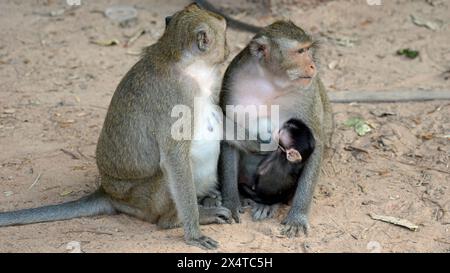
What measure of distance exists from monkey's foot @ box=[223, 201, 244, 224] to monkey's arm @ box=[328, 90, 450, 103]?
7.01 feet

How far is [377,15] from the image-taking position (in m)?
9.08

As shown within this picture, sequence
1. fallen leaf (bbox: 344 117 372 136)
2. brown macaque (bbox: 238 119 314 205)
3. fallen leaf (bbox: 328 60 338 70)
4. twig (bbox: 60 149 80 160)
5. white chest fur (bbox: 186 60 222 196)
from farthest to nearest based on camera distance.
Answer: fallen leaf (bbox: 328 60 338 70) → fallen leaf (bbox: 344 117 372 136) → twig (bbox: 60 149 80 160) → brown macaque (bbox: 238 119 314 205) → white chest fur (bbox: 186 60 222 196)

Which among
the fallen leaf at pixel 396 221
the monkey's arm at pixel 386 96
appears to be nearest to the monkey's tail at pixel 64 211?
the fallen leaf at pixel 396 221

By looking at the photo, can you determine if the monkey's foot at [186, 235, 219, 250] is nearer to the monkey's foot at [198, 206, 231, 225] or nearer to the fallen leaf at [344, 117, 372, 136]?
the monkey's foot at [198, 206, 231, 225]

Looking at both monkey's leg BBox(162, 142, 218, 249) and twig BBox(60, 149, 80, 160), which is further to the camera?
twig BBox(60, 149, 80, 160)

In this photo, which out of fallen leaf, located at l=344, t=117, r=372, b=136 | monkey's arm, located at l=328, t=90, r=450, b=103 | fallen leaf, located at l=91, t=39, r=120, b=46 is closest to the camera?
fallen leaf, located at l=344, t=117, r=372, b=136

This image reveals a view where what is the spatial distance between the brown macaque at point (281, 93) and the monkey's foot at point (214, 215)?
0.39 feet

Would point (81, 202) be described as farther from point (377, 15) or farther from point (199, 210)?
point (377, 15)

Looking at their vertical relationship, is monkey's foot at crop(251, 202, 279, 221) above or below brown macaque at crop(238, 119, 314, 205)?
below

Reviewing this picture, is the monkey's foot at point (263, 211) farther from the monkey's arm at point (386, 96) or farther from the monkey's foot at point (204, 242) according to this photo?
the monkey's arm at point (386, 96)

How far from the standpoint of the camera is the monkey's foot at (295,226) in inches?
215

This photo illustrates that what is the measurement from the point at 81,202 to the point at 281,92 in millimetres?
1611

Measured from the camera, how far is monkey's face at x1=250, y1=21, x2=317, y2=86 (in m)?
5.43

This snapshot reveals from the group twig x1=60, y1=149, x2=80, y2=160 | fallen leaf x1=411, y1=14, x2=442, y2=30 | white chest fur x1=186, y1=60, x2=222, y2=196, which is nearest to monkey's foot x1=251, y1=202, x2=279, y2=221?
white chest fur x1=186, y1=60, x2=222, y2=196
